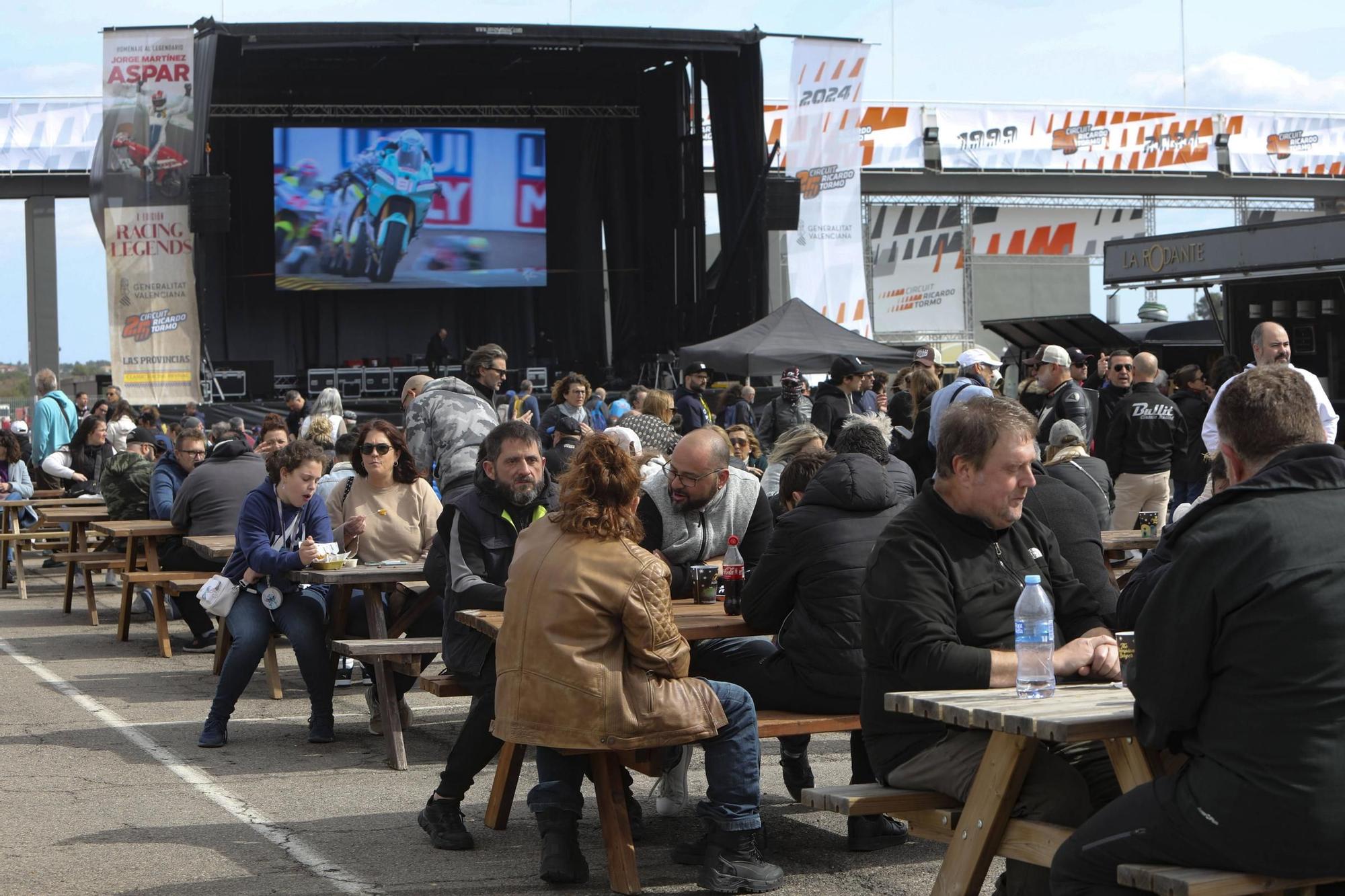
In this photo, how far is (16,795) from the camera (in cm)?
564

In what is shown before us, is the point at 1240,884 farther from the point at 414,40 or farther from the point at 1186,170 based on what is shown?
the point at 1186,170

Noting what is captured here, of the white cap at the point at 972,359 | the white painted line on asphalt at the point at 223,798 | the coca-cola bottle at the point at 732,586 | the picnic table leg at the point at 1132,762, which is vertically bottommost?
the white painted line on asphalt at the point at 223,798

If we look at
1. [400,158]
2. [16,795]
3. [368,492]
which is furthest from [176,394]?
[16,795]

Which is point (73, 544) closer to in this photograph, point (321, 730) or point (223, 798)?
point (321, 730)

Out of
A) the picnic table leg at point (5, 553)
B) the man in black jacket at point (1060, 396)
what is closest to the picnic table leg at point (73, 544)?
the picnic table leg at point (5, 553)

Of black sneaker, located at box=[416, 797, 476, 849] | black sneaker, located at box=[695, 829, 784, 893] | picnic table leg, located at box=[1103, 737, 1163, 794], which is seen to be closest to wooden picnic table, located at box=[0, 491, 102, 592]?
black sneaker, located at box=[416, 797, 476, 849]

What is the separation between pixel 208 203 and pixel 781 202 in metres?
6.54

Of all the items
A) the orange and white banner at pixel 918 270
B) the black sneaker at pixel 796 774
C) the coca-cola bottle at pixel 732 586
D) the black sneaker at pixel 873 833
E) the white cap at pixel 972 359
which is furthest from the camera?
the orange and white banner at pixel 918 270

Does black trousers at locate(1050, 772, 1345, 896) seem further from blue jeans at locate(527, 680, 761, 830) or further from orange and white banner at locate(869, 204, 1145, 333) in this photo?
orange and white banner at locate(869, 204, 1145, 333)

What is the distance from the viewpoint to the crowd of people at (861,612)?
2830mm

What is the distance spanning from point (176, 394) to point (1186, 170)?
1755cm

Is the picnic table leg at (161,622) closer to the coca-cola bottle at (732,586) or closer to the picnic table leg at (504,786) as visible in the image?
the picnic table leg at (504,786)

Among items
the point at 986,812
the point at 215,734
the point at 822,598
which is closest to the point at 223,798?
the point at 215,734

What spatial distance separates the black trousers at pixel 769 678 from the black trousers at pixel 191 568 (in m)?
4.72
